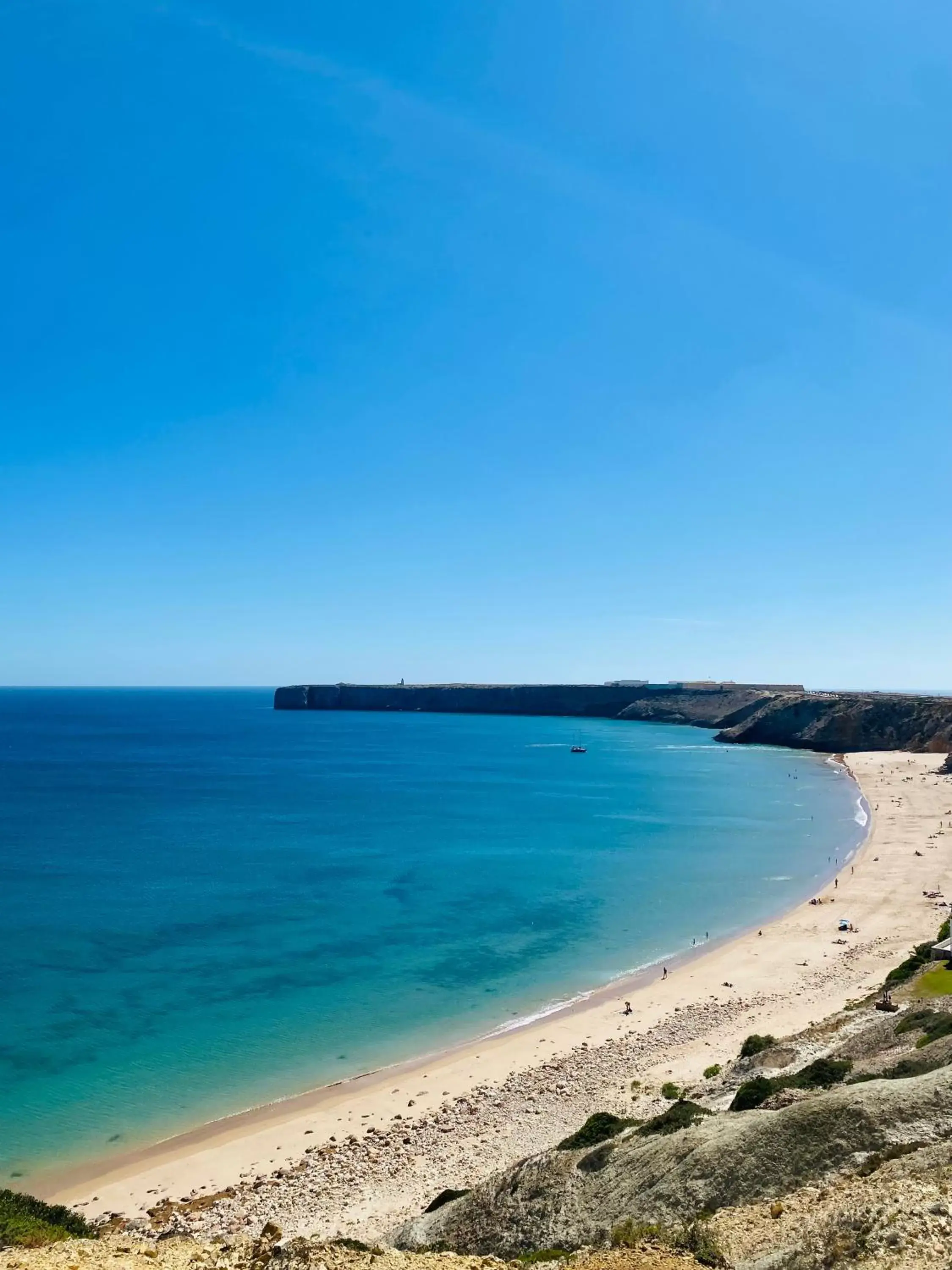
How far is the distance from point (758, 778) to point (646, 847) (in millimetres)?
51721

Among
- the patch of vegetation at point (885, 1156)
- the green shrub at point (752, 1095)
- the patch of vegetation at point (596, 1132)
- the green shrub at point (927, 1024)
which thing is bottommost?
the patch of vegetation at point (596, 1132)

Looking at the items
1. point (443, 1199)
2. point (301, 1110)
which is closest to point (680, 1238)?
point (443, 1199)

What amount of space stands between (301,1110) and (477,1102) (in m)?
5.92

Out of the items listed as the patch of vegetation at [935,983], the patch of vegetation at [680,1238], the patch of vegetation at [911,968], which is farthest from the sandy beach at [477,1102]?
the patch of vegetation at [680,1238]

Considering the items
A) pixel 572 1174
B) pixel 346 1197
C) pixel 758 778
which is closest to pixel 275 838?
pixel 346 1197

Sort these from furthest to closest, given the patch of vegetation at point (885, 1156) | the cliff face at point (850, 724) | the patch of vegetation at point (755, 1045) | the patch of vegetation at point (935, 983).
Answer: the cliff face at point (850, 724) → the patch of vegetation at point (935, 983) → the patch of vegetation at point (755, 1045) → the patch of vegetation at point (885, 1156)

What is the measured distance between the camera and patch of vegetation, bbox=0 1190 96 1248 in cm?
1370

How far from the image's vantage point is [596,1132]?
62.7 ft

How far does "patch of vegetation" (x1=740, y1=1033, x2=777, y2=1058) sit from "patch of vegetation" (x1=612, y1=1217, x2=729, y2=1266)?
1454 cm

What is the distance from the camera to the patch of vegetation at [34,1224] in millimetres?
13703

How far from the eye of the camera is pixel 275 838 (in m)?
69.1

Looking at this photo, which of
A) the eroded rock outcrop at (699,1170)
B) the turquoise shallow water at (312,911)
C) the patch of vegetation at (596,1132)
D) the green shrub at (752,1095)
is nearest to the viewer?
the eroded rock outcrop at (699,1170)

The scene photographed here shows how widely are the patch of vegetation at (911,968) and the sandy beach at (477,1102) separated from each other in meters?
2.34

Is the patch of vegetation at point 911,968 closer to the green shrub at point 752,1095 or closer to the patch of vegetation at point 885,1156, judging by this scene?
the green shrub at point 752,1095
